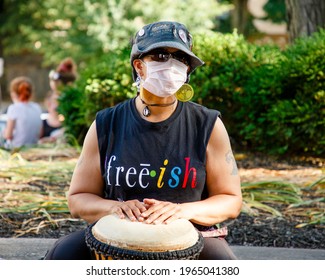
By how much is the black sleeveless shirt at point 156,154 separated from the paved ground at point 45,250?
1253 mm

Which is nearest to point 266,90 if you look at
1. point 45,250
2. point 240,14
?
point 45,250

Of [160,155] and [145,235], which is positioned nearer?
[145,235]

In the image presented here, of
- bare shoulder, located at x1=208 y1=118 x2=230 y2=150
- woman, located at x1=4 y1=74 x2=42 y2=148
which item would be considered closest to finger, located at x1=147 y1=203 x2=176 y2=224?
bare shoulder, located at x1=208 y1=118 x2=230 y2=150

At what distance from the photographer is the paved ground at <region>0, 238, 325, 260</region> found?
458 cm

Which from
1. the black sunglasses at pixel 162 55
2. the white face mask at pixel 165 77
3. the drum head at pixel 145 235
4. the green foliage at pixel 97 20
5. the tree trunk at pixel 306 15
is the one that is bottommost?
the drum head at pixel 145 235

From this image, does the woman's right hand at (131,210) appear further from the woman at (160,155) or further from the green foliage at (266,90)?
the green foliage at (266,90)

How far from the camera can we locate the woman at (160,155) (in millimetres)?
3328

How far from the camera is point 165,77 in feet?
10.9

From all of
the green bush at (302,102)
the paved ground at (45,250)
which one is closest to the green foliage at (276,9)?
the green bush at (302,102)

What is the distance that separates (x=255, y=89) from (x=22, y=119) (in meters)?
3.50

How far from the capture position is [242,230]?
531 centimetres

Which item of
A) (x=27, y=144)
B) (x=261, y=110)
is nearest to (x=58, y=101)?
(x=27, y=144)

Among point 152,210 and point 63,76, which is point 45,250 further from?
point 63,76
